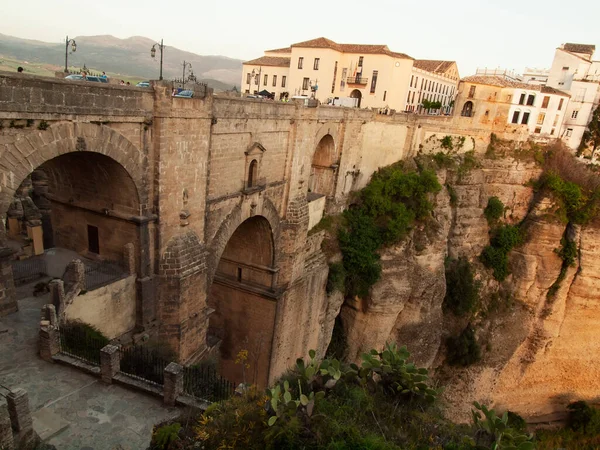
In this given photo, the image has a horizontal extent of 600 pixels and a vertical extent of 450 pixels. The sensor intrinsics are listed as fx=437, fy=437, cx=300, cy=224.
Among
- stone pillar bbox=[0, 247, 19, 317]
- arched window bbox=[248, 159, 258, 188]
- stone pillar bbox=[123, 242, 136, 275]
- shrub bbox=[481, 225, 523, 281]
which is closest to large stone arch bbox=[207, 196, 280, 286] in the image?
arched window bbox=[248, 159, 258, 188]

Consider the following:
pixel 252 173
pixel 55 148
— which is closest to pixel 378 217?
pixel 252 173

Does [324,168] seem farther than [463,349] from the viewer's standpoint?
No

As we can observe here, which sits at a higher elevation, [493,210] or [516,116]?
[516,116]

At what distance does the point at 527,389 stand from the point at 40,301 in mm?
30047

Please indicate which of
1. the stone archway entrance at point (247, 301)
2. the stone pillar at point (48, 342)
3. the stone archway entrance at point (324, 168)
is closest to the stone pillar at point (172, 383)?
the stone pillar at point (48, 342)

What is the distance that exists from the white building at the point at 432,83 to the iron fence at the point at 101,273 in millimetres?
32684

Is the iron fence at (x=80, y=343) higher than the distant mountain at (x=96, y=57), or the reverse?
the distant mountain at (x=96, y=57)

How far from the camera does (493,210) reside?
2761 centimetres

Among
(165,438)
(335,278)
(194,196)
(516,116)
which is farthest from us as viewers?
(516,116)

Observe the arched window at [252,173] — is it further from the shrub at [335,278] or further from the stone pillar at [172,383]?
the stone pillar at [172,383]

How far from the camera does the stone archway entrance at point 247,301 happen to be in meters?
17.8

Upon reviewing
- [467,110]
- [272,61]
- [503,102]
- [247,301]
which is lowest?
[247,301]

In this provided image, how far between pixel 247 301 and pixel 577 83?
32.7m

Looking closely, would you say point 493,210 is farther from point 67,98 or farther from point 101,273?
point 67,98
